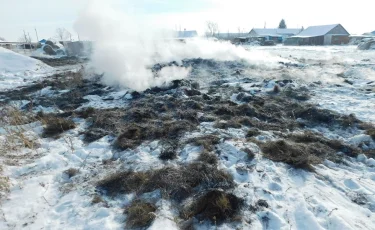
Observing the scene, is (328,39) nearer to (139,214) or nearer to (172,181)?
(172,181)

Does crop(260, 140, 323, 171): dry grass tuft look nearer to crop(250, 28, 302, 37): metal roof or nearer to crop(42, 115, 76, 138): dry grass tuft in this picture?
crop(42, 115, 76, 138): dry grass tuft

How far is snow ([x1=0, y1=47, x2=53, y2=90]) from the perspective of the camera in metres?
15.6

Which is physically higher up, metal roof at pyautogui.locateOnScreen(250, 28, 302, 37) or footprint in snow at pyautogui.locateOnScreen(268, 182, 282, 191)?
metal roof at pyautogui.locateOnScreen(250, 28, 302, 37)

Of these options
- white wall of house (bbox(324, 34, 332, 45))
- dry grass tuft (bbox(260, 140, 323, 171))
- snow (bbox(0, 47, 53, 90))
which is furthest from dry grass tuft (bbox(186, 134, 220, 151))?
white wall of house (bbox(324, 34, 332, 45))

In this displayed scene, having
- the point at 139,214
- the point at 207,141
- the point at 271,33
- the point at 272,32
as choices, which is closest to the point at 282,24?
the point at 272,32

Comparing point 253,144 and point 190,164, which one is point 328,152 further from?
point 190,164

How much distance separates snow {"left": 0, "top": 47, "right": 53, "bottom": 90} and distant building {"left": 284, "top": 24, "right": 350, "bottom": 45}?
46.9 metres

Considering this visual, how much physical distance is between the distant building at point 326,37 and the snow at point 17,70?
1847 inches

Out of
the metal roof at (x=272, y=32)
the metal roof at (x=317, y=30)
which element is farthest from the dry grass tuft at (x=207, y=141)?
the metal roof at (x=272, y=32)

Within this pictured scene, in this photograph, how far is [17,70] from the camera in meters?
18.5

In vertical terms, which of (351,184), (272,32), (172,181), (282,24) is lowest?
(351,184)

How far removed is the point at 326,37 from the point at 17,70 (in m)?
52.0

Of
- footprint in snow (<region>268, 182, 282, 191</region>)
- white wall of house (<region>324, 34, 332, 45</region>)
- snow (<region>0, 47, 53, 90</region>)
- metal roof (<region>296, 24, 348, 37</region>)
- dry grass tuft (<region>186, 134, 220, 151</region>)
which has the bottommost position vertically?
footprint in snow (<region>268, 182, 282, 191</region>)

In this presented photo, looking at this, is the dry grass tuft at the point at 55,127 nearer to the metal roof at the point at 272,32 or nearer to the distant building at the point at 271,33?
the distant building at the point at 271,33
